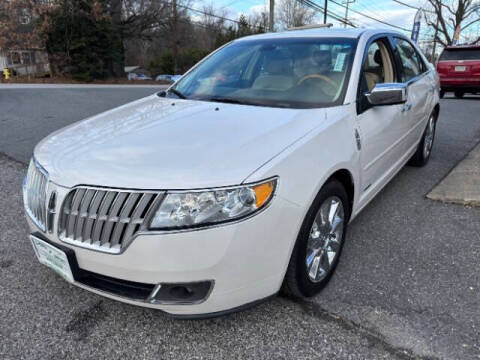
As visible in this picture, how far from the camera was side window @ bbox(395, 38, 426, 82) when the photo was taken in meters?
3.70

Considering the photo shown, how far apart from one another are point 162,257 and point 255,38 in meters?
2.54

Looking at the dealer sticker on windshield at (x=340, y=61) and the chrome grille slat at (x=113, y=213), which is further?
the dealer sticker on windshield at (x=340, y=61)

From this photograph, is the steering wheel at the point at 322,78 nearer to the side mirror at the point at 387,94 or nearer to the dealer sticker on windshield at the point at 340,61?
the dealer sticker on windshield at the point at 340,61

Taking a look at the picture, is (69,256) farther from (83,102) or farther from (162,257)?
(83,102)

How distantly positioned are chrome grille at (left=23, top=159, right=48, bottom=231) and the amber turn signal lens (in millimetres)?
1101

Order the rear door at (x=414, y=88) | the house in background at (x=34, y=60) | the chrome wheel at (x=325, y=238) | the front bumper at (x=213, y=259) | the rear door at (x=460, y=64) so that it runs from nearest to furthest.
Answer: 1. the front bumper at (x=213, y=259)
2. the chrome wheel at (x=325, y=238)
3. the rear door at (x=414, y=88)
4. the rear door at (x=460, y=64)
5. the house in background at (x=34, y=60)

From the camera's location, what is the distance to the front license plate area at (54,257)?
1835 millimetres

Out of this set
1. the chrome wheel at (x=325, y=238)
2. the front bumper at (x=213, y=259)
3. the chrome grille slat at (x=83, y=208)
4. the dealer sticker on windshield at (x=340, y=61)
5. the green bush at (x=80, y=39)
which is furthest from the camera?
the green bush at (x=80, y=39)

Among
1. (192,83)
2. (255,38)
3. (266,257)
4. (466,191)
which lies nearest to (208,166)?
(266,257)

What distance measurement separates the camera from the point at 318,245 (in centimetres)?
223

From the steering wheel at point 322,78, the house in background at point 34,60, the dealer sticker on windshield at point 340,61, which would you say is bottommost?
the steering wheel at point 322,78

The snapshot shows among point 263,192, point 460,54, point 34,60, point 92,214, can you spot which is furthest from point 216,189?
point 34,60

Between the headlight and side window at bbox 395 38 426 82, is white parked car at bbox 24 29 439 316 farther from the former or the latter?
side window at bbox 395 38 426 82

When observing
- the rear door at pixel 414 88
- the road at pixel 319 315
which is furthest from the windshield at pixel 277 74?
the road at pixel 319 315
